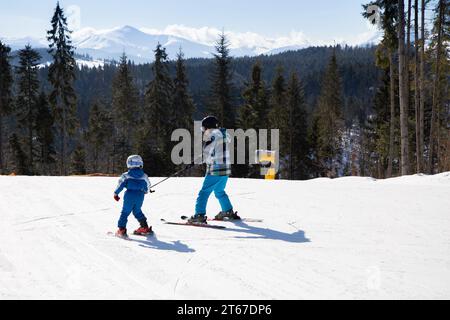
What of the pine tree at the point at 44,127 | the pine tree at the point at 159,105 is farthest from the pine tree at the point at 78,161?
the pine tree at the point at 159,105

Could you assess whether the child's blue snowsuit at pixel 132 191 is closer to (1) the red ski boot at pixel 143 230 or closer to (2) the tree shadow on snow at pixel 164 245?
(1) the red ski boot at pixel 143 230

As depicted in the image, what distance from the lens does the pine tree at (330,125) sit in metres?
39.8

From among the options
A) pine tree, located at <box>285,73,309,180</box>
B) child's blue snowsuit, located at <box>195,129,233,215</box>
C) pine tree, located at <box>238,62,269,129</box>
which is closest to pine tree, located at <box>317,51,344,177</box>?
pine tree, located at <box>285,73,309,180</box>

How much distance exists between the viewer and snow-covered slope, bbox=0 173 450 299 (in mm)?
4062

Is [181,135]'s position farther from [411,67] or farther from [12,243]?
[12,243]

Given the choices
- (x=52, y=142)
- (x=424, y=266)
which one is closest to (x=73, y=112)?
(x=52, y=142)

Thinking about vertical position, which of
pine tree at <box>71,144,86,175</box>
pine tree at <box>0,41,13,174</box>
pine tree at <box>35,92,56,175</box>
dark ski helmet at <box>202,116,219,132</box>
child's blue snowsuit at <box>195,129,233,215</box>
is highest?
pine tree at <box>0,41,13,174</box>

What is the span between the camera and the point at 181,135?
35438 millimetres

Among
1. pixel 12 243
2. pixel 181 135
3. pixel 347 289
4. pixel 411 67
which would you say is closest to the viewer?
pixel 347 289

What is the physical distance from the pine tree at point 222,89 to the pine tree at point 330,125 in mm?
9682

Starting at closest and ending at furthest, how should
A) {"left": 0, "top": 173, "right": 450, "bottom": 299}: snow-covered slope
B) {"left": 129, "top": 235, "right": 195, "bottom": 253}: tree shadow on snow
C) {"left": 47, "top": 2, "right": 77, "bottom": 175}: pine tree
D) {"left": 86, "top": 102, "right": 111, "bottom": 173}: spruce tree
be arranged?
{"left": 0, "top": 173, "right": 450, "bottom": 299}: snow-covered slope < {"left": 129, "top": 235, "right": 195, "bottom": 253}: tree shadow on snow < {"left": 47, "top": 2, "right": 77, "bottom": 175}: pine tree < {"left": 86, "top": 102, "right": 111, "bottom": 173}: spruce tree

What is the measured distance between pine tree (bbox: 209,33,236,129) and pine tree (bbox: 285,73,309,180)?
24.0 ft

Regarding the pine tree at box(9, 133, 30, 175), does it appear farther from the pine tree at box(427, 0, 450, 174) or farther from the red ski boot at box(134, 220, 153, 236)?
the red ski boot at box(134, 220, 153, 236)
